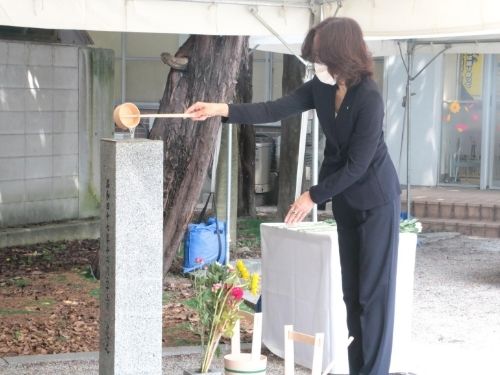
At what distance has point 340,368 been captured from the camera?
5996 mm

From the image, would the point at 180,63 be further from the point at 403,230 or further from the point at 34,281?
the point at 403,230

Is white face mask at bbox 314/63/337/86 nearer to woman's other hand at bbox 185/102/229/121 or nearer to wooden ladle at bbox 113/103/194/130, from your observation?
woman's other hand at bbox 185/102/229/121

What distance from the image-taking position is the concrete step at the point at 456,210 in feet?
44.7

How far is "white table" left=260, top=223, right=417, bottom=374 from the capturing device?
5.95 metres

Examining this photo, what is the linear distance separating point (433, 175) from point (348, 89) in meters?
12.4

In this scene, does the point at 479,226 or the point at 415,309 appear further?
the point at 479,226

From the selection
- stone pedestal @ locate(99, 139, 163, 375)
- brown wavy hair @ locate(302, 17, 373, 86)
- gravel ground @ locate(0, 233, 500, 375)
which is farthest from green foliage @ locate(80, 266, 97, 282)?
brown wavy hair @ locate(302, 17, 373, 86)

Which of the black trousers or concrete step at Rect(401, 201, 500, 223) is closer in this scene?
the black trousers

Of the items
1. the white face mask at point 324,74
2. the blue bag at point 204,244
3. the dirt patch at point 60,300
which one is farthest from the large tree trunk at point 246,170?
the white face mask at point 324,74

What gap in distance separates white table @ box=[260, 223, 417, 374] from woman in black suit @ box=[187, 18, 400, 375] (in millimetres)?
1014

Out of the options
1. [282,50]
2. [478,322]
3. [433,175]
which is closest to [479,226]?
[433,175]

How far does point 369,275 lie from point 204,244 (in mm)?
5326

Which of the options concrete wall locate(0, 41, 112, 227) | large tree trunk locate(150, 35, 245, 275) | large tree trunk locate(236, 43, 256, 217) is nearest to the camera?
large tree trunk locate(150, 35, 245, 275)

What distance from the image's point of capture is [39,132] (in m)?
11.7
